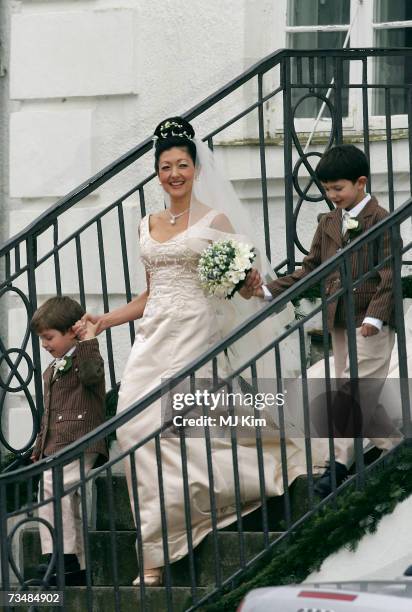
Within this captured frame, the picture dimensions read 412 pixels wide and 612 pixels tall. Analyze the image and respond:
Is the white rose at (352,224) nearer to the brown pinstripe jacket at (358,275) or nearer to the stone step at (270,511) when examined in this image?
the brown pinstripe jacket at (358,275)

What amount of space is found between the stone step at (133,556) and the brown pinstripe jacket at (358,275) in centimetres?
102

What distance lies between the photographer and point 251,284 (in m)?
6.93

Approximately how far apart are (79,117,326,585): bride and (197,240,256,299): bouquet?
0.15 metres

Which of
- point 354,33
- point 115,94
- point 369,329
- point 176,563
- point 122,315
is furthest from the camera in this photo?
point 115,94

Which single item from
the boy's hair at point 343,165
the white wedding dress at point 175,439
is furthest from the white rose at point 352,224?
the white wedding dress at point 175,439

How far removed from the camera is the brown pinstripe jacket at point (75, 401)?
7.04 meters

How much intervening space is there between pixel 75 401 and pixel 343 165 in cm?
165

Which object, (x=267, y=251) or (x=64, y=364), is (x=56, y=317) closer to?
(x=64, y=364)

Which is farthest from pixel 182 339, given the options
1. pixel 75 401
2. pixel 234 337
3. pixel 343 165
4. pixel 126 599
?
pixel 126 599

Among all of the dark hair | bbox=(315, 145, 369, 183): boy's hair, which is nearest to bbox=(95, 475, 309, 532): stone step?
bbox=(315, 145, 369, 183): boy's hair

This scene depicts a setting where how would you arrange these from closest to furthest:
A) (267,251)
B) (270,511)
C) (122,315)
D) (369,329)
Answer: (369,329) < (270,511) < (122,315) < (267,251)

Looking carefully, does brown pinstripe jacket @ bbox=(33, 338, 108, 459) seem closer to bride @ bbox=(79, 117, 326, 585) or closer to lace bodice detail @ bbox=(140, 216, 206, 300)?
bride @ bbox=(79, 117, 326, 585)

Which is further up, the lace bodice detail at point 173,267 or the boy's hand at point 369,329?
the lace bodice detail at point 173,267

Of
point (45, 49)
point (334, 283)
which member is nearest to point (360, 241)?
point (334, 283)
